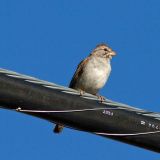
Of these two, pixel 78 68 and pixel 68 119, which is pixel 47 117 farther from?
pixel 78 68

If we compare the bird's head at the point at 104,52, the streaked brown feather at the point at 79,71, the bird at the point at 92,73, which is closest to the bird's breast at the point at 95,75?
the bird at the point at 92,73

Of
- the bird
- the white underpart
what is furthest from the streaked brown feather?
the white underpart

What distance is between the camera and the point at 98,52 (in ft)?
40.3

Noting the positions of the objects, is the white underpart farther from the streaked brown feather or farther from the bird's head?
the bird's head

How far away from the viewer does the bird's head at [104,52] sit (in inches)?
481

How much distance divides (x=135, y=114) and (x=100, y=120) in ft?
1.05

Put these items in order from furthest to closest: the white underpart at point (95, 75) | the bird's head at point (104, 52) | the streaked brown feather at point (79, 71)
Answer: the bird's head at point (104, 52) → the streaked brown feather at point (79, 71) → the white underpart at point (95, 75)

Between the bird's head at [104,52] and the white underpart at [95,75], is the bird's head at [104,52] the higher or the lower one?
the higher one

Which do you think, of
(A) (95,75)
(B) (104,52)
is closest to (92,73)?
(A) (95,75)

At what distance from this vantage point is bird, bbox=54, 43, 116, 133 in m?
11.4

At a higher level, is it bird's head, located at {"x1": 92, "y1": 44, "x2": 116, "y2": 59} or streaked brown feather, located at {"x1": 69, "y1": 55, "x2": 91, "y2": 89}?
bird's head, located at {"x1": 92, "y1": 44, "x2": 116, "y2": 59}

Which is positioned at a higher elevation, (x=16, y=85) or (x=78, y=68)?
(x=78, y=68)

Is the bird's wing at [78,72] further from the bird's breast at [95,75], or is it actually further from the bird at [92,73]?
the bird's breast at [95,75]

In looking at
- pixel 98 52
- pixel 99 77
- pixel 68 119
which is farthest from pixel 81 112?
pixel 98 52
